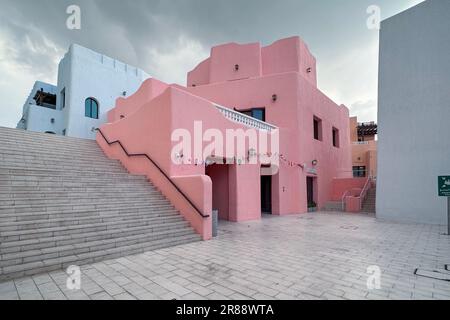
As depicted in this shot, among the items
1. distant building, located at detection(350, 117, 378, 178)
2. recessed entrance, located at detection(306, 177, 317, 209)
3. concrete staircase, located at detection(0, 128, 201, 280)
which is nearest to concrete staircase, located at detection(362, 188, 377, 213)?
recessed entrance, located at detection(306, 177, 317, 209)

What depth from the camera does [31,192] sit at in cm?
635

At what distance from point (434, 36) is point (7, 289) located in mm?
15361

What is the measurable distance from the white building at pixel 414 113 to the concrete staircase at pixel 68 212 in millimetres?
9316

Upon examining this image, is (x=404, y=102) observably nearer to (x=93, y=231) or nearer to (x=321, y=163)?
(x=321, y=163)

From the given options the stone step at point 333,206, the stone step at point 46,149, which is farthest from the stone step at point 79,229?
the stone step at point 333,206

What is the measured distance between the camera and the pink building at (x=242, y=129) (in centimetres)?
872

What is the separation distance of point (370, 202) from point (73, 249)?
53.7ft

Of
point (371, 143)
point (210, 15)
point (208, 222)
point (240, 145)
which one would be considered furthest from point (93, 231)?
point (371, 143)

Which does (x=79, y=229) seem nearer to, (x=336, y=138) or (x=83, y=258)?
(x=83, y=258)

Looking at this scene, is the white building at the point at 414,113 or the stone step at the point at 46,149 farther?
the white building at the point at 414,113

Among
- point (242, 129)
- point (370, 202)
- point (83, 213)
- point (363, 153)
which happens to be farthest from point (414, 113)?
point (363, 153)

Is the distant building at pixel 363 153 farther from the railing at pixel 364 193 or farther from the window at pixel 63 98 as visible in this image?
the window at pixel 63 98

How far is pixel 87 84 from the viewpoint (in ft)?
68.4

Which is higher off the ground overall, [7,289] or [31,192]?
[31,192]
